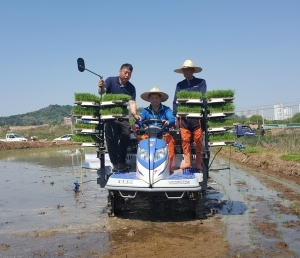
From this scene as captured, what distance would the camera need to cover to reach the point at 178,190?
6297 millimetres

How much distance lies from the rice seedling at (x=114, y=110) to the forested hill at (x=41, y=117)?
141m

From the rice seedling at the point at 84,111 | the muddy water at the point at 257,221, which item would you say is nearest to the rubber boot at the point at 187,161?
the muddy water at the point at 257,221

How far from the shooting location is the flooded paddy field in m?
5.12

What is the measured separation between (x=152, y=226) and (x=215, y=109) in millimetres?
2335

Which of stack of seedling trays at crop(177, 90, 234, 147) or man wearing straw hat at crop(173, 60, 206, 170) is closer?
stack of seedling trays at crop(177, 90, 234, 147)

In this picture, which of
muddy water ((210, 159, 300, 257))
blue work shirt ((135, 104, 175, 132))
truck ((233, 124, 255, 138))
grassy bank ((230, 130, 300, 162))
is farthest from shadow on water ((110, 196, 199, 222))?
grassy bank ((230, 130, 300, 162))

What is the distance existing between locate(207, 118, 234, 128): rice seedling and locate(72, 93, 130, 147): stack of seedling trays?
1543 millimetres

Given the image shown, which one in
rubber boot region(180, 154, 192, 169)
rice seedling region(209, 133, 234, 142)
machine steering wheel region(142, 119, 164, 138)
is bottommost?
rubber boot region(180, 154, 192, 169)

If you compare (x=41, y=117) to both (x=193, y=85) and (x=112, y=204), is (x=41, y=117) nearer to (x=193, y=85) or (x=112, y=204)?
(x=193, y=85)

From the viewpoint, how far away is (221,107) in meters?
6.95

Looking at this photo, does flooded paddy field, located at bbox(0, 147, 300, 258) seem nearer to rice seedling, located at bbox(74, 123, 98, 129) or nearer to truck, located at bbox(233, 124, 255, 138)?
truck, located at bbox(233, 124, 255, 138)

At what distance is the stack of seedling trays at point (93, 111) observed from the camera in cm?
697

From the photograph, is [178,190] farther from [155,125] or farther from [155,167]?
[155,125]

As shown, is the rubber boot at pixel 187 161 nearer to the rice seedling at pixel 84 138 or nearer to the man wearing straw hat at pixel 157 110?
the man wearing straw hat at pixel 157 110
